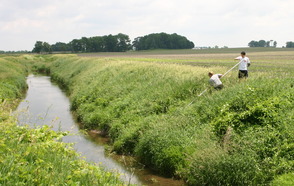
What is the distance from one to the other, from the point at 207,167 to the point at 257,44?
152m

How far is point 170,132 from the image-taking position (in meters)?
10.9

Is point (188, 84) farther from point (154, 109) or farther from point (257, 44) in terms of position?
point (257, 44)

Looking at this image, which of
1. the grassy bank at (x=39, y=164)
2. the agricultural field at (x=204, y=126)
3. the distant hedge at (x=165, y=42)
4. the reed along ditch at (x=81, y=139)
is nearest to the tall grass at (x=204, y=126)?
the agricultural field at (x=204, y=126)

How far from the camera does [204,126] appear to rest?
1057 centimetres

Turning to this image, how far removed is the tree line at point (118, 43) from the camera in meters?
127

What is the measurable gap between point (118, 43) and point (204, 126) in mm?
120246

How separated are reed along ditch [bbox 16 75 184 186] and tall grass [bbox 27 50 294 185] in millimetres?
515

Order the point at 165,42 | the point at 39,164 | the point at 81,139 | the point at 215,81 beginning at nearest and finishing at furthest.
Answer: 1. the point at 39,164
2. the point at 215,81
3. the point at 81,139
4. the point at 165,42

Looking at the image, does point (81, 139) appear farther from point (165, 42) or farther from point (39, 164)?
point (165, 42)

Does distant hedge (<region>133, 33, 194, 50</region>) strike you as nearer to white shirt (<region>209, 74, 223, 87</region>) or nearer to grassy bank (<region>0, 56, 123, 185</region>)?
white shirt (<region>209, 74, 223, 87</region>)

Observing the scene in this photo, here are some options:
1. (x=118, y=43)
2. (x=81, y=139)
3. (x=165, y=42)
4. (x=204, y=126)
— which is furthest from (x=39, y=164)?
(x=165, y=42)

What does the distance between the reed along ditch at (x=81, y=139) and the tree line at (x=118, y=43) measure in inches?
4036

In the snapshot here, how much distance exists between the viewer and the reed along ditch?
9250 millimetres

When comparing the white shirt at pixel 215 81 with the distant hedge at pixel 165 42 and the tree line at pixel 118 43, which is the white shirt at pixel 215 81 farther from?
the distant hedge at pixel 165 42
